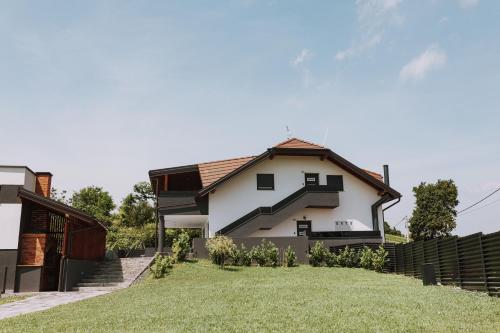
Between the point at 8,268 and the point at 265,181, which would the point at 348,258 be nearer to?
the point at 265,181

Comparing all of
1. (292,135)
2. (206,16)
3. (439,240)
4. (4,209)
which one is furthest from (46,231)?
(292,135)

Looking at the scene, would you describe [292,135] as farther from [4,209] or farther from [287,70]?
[4,209]

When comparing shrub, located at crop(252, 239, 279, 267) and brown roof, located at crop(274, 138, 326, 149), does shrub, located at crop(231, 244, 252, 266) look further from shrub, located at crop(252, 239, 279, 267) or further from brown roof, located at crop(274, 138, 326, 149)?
brown roof, located at crop(274, 138, 326, 149)

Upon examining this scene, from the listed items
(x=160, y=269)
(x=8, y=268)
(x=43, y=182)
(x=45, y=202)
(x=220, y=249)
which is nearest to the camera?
(x=8, y=268)

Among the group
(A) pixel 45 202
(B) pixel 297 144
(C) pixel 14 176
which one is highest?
(B) pixel 297 144

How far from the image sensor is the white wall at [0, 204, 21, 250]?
19.3 m

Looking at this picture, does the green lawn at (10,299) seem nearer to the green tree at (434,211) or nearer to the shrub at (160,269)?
the shrub at (160,269)

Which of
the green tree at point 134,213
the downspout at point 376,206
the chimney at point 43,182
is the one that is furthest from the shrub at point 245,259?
Result: the green tree at point 134,213

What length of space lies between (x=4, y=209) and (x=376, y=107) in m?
15.8

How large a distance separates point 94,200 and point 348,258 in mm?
40105

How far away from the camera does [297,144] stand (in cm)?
3070

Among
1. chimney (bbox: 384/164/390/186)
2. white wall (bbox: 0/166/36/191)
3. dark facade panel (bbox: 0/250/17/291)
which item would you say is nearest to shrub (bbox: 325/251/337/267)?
chimney (bbox: 384/164/390/186)

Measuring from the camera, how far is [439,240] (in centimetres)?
1688

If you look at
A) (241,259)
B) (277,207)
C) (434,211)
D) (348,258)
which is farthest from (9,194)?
(434,211)
